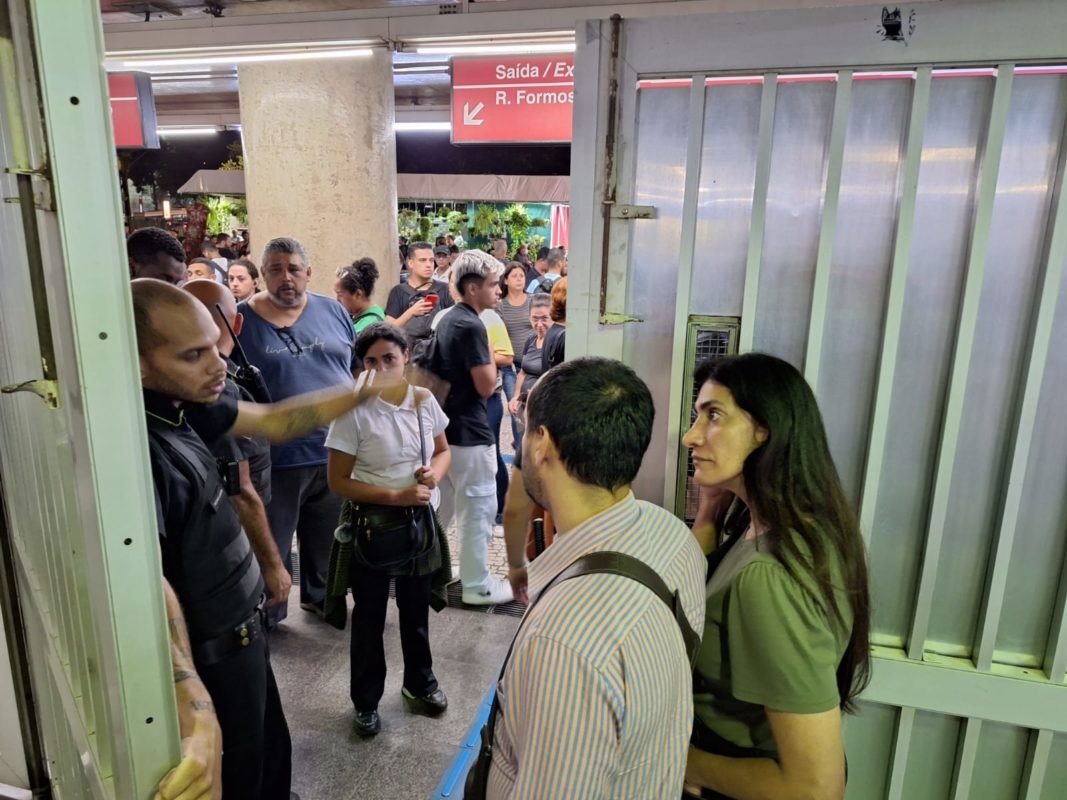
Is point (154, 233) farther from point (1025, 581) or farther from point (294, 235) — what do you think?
A: point (1025, 581)

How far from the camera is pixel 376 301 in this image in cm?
620

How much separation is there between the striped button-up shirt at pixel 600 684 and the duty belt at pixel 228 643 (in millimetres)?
1059

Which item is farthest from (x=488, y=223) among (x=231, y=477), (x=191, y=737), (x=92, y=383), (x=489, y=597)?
(x=92, y=383)

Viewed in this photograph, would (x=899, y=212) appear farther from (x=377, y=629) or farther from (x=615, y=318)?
(x=377, y=629)

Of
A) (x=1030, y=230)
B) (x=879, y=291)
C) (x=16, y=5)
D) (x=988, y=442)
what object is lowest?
(x=988, y=442)

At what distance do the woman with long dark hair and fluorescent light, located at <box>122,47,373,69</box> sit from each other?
4.77m

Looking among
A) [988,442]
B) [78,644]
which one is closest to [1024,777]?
[988,442]

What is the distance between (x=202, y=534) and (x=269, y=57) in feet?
15.1

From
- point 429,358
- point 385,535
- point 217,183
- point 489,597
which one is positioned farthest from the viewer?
point 217,183

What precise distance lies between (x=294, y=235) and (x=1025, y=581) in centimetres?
567

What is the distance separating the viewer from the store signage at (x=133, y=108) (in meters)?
5.86

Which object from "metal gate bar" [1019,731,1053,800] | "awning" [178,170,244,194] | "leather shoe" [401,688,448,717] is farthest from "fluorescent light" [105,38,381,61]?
"awning" [178,170,244,194]

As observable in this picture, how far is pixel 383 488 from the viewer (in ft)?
9.85

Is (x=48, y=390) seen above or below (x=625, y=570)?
→ above
